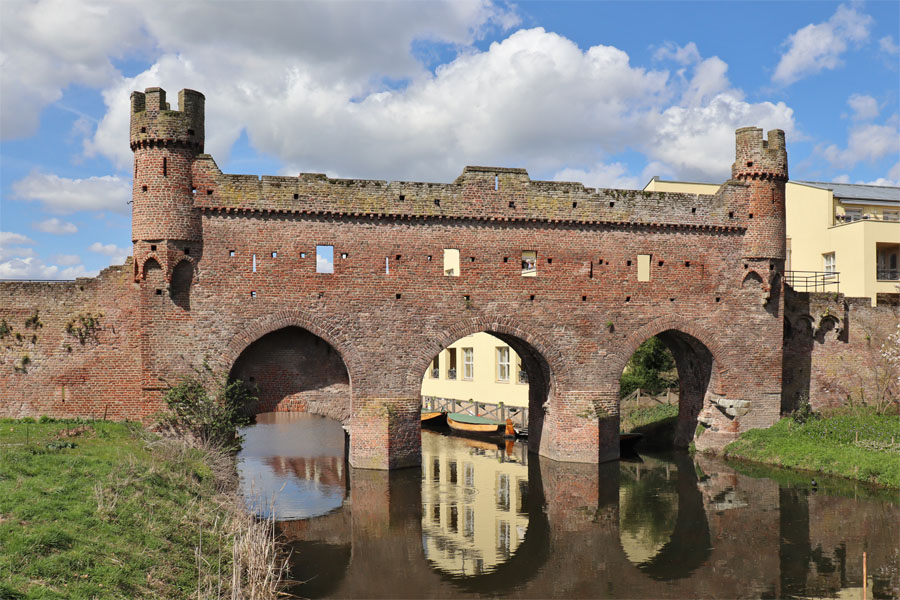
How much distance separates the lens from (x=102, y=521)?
11430 mm

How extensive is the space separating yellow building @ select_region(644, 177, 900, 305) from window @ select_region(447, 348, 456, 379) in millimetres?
14424

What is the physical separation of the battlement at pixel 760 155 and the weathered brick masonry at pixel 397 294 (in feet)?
0.23

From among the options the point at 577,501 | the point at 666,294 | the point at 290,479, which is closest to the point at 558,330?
the point at 666,294

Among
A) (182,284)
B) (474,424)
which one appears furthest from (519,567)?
(474,424)

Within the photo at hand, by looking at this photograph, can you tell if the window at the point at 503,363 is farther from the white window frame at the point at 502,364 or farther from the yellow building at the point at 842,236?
the yellow building at the point at 842,236

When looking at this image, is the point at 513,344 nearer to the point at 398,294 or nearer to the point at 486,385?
the point at 398,294

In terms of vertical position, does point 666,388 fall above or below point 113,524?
below

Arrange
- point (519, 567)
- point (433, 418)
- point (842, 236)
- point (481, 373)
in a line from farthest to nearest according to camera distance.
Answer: point (481, 373) < point (842, 236) < point (433, 418) < point (519, 567)

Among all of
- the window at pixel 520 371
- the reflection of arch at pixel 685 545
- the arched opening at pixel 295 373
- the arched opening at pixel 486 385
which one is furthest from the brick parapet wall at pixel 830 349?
the arched opening at pixel 295 373

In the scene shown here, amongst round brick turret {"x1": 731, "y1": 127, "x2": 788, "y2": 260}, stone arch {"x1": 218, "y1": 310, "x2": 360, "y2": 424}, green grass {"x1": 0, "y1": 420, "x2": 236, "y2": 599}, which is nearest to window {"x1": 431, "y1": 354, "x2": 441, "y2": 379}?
stone arch {"x1": 218, "y1": 310, "x2": 360, "y2": 424}

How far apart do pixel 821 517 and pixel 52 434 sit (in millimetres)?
18424

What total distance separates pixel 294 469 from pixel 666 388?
17088 mm

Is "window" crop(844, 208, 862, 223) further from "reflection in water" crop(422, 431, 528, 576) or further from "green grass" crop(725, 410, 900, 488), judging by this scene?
"reflection in water" crop(422, 431, 528, 576)

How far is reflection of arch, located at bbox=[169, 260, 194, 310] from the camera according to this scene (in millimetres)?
20391
